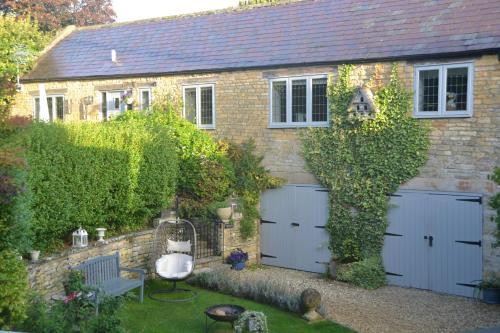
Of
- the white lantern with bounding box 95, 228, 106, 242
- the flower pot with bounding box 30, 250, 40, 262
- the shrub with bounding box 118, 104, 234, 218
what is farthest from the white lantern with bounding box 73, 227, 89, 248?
the shrub with bounding box 118, 104, 234, 218

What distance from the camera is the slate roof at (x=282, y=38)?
14.3 meters

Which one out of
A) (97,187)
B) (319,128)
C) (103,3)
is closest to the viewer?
(97,187)

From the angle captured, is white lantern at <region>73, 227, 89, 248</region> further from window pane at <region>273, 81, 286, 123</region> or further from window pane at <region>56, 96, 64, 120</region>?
window pane at <region>56, 96, 64, 120</region>

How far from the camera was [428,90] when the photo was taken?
46.5ft

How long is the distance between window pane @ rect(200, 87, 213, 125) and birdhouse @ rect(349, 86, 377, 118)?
4.96m

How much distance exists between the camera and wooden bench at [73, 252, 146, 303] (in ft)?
36.5

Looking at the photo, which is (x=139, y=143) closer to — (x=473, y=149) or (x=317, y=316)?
(x=317, y=316)

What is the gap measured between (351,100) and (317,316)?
5.79m

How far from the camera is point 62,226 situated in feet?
39.8

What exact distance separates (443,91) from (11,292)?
10.1 meters

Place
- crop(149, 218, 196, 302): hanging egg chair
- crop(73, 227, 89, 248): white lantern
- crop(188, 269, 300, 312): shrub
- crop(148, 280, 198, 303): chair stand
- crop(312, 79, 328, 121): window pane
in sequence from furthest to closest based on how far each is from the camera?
crop(312, 79, 328, 121): window pane, crop(149, 218, 196, 302): hanging egg chair, crop(148, 280, 198, 303): chair stand, crop(73, 227, 89, 248): white lantern, crop(188, 269, 300, 312): shrub

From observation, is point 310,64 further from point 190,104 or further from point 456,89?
point 190,104

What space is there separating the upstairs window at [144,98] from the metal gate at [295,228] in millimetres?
5260

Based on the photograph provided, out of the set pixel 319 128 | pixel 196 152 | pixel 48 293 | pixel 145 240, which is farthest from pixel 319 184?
pixel 48 293
